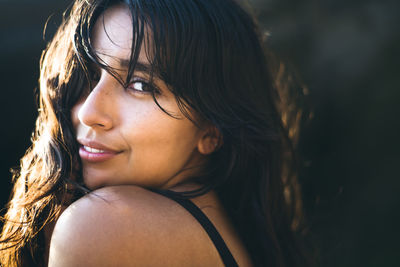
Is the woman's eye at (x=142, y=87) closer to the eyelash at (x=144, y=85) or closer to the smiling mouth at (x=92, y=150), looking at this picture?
the eyelash at (x=144, y=85)

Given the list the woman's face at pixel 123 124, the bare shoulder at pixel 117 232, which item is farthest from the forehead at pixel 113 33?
the bare shoulder at pixel 117 232

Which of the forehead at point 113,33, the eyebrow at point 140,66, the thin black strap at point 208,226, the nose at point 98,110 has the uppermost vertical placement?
the forehead at point 113,33

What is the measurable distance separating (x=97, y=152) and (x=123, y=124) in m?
0.17

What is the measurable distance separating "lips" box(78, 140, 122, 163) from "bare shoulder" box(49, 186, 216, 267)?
221 millimetres

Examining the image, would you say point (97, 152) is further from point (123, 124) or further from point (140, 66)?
point (140, 66)

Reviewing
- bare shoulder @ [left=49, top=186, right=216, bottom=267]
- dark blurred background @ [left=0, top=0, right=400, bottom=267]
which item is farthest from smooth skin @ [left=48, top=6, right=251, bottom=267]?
dark blurred background @ [left=0, top=0, right=400, bottom=267]

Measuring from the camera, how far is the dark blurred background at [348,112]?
3.64 m

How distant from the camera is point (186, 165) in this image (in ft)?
6.06

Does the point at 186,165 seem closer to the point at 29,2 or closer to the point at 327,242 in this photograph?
the point at 29,2

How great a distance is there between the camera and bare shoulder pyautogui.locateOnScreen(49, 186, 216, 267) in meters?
1.25

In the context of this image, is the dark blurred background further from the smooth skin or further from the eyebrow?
the eyebrow

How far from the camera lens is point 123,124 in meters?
1.58

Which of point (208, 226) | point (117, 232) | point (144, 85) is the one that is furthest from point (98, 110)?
point (208, 226)

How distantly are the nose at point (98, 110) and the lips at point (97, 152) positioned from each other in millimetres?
77
